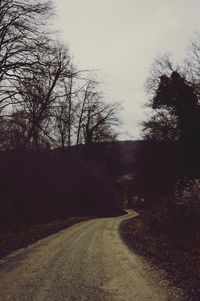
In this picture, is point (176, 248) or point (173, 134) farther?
point (173, 134)

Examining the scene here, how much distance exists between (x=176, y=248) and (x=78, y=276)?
6.44 m

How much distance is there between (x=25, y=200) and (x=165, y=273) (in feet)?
66.8

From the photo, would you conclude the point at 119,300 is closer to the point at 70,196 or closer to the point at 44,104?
the point at 44,104

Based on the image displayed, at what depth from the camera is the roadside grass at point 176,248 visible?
9.91 meters

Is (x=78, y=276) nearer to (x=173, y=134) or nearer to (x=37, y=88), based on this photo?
(x=37, y=88)

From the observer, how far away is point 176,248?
15875mm

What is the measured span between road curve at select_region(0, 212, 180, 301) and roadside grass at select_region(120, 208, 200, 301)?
50 centimetres

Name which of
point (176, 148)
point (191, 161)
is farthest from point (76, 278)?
point (176, 148)

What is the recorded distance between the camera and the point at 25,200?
29.9m

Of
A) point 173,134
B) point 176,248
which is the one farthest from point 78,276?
point 173,134

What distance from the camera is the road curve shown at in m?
8.42

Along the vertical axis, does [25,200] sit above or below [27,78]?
below

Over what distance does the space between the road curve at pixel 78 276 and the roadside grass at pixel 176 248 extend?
504 millimetres

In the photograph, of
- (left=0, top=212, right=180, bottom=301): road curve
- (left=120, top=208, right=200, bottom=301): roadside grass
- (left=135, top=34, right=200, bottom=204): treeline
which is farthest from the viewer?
(left=135, top=34, right=200, bottom=204): treeline
